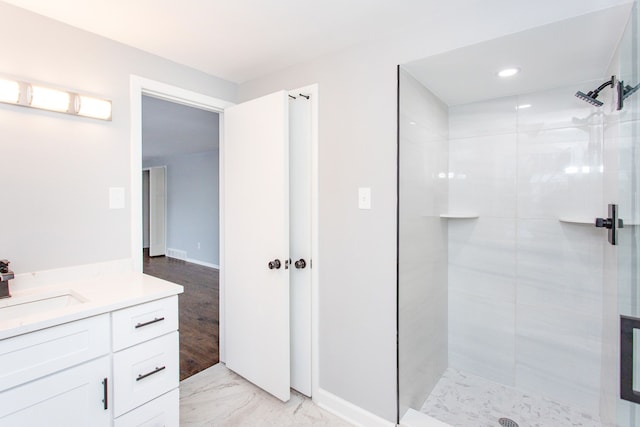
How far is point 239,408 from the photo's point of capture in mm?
1979

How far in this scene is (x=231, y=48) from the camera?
188cm

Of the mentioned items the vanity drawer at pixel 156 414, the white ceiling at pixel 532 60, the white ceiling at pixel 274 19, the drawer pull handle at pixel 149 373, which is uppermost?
the white ceiling at pixel 274 19

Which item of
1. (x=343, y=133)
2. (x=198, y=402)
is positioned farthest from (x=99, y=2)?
(x=198, y=402)

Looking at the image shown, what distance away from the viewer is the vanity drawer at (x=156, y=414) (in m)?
1.34

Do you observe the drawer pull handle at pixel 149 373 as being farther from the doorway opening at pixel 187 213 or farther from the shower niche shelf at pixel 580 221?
the shower niche shelf at pixel 580 221

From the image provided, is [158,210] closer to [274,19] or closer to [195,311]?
[195,311]

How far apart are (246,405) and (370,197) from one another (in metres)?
1.55

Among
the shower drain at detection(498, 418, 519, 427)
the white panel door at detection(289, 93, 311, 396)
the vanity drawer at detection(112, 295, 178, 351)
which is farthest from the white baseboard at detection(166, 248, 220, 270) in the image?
the shower drain at detection(498, 418, 519, 427)

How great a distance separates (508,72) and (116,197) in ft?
7.59

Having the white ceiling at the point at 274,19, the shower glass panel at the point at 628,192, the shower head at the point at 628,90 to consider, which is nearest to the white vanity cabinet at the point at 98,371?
the white ceiling at the point at 274,19

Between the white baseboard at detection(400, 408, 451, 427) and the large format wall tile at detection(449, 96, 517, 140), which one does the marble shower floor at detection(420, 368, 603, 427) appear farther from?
the large format wall tile at detection(449, 96, 517, 140)

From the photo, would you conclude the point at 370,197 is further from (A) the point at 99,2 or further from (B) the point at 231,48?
(A) the point at 99,2

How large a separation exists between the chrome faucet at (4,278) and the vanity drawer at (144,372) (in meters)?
0.58

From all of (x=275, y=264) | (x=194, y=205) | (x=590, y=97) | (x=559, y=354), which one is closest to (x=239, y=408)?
(x=275, y=264)
